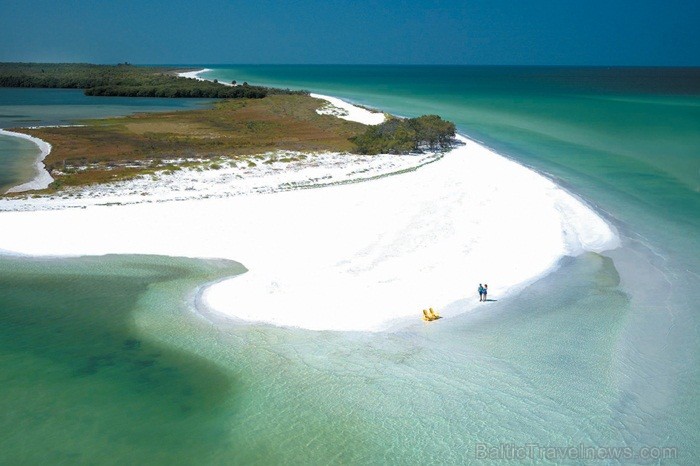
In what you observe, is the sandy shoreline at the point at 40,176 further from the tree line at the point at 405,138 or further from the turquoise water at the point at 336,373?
the tree line at the point at 405,138

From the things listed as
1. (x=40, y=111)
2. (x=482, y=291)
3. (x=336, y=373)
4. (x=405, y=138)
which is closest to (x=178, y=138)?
(x=405, y=138)

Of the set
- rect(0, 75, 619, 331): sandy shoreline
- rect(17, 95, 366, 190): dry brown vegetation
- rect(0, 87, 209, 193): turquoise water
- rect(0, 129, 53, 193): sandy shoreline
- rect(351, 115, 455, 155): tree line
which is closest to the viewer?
rect(0, 75, 619, 331): sandy shoreline

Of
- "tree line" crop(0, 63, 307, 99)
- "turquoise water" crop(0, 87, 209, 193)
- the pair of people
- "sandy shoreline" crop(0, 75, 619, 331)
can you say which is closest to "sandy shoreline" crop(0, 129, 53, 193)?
"turquoise water" crop(0, 87, 209, 193)

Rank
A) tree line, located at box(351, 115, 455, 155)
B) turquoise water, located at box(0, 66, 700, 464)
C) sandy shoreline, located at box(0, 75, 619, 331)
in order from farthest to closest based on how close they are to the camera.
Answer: tree line, located at box(351, 115, 455, 155), sandy shoreline, located at box(0, 75, 619, 331), turquoise water, located at box(0, 66, 700, 464)

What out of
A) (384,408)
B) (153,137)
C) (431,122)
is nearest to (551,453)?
(384,408)

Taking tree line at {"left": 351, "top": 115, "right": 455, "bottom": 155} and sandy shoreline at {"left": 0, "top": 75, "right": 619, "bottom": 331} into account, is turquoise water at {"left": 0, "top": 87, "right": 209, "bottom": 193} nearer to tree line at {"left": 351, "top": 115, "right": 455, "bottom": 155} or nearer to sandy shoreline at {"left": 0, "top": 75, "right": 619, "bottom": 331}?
sandy shoreline at {"left": 0, "top": 75, "right": 619, "bottom": 331}

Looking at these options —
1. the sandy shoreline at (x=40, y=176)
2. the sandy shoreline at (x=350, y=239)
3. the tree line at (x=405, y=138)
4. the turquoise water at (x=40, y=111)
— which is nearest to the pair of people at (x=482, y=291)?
the sandy shoreline at (x=350, y=239)

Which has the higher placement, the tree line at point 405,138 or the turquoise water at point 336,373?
the tree line at point 405,138
